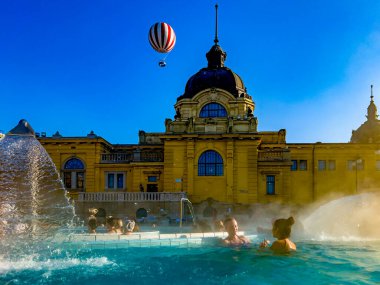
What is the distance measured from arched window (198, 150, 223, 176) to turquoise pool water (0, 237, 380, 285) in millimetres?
19563

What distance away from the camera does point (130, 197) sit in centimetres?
3572

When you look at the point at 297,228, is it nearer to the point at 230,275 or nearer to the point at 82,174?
the point at 230,275

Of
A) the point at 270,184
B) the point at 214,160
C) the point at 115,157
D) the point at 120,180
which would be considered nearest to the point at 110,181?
the point at 120,180

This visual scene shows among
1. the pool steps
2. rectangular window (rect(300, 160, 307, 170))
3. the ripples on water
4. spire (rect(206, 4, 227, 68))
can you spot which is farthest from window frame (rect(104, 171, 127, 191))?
the ripples on water

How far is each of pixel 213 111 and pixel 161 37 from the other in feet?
51.6

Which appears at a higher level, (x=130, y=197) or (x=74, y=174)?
(x=74, y=174)

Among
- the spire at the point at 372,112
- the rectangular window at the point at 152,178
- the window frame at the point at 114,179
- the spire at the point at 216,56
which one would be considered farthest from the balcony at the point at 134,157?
the spire at the point at 372,112

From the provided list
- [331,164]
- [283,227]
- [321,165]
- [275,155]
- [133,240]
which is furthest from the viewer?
[321,165]

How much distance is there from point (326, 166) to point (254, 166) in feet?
36.7

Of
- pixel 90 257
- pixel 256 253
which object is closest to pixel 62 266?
pixel 90 257

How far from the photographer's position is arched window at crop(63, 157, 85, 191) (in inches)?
1662

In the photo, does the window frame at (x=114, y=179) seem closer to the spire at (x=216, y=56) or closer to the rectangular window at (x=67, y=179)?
the rectangular window at (x=67, y=179)

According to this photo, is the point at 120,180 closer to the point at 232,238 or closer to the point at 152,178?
the point at 152,178

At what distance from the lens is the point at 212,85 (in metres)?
44.1
